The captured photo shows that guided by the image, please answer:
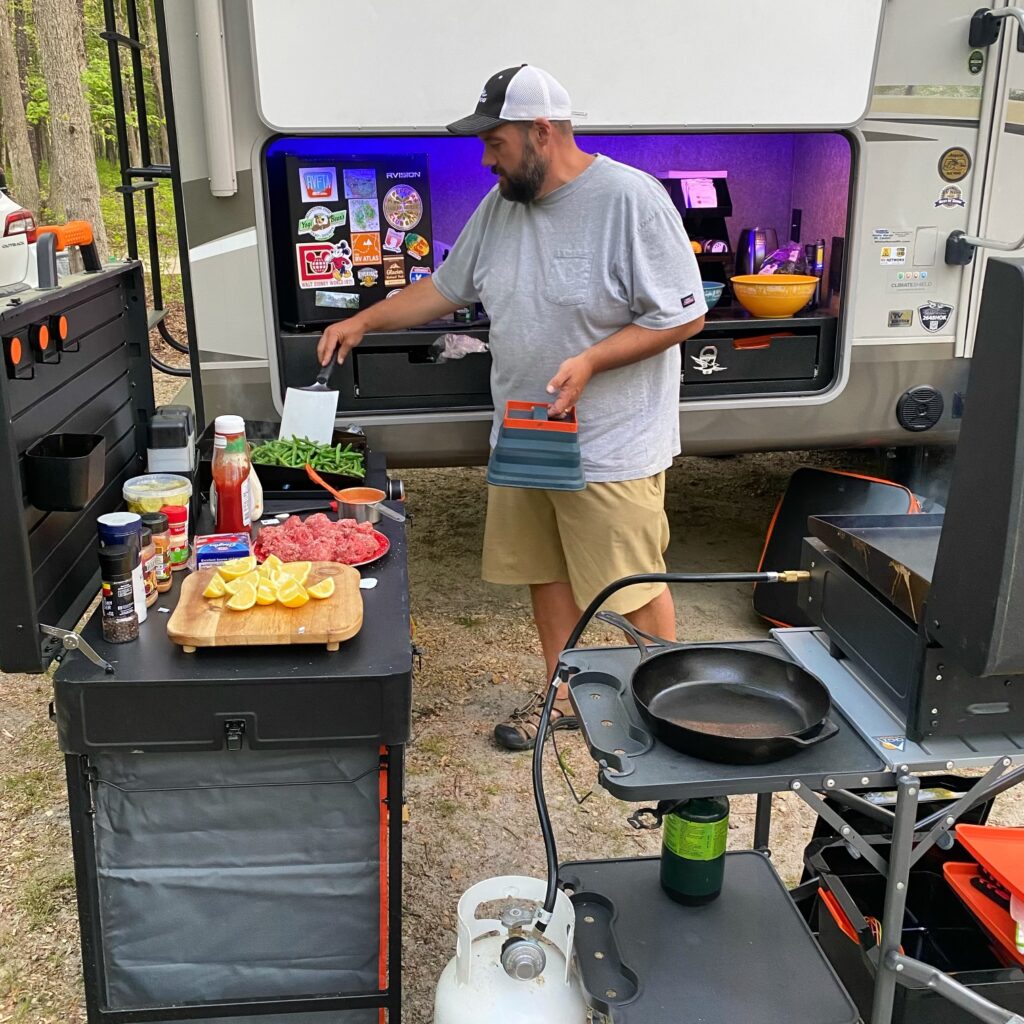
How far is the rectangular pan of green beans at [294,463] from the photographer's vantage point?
2.72 meters

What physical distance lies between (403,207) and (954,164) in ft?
5.83

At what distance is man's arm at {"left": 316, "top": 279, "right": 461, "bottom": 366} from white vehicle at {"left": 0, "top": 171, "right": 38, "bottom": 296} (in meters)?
1.09

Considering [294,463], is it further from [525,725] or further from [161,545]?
[525,725]

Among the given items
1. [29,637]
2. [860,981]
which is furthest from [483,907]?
[29,637]

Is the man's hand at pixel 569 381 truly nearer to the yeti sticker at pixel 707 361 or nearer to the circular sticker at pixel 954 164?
the yeti sticker at pixel 707 361

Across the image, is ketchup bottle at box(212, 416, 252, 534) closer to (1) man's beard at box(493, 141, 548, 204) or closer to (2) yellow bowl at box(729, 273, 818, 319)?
(1) man's beard at box(493, 141, 548, 204)

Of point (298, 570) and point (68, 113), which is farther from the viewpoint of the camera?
point (68, 113)

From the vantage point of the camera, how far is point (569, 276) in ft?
9.15

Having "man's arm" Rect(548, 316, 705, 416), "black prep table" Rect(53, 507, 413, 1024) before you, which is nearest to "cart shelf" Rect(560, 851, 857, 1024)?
"black prep table" Rect(53, 507, 413, 1024)

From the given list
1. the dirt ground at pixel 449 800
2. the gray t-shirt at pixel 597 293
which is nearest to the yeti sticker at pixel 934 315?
the gray t-shirt at pixel 597 293

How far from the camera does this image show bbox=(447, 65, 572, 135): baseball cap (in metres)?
2.66

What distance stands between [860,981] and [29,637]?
1.60 metres

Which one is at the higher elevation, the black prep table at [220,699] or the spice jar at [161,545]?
the spice jar at [161,545]

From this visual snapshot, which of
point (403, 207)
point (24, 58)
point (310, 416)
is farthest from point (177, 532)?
point (24, 58)
